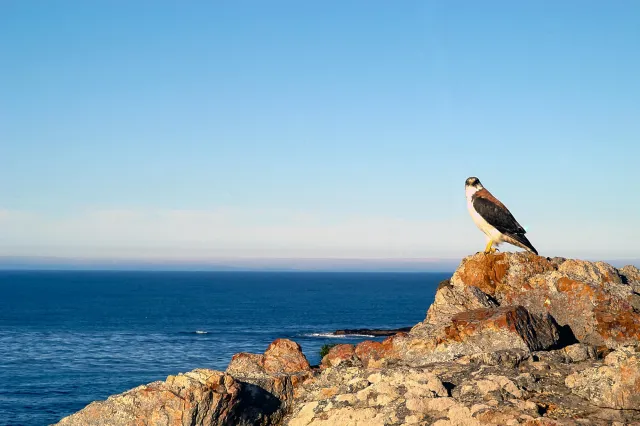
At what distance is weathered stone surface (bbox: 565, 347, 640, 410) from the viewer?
9117mm

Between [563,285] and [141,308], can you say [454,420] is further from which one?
[141,308]

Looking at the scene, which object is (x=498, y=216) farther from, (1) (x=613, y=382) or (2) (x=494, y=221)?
(1) (x=613, y=382)

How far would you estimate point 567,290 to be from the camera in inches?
552

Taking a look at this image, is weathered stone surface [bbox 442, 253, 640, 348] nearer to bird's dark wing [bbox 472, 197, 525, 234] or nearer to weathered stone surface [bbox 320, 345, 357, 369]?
bird's dark wing [bbox 472, 197, 525, 234]

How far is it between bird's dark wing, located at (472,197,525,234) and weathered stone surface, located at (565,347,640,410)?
7710 mm

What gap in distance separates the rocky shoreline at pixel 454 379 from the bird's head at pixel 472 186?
475 cm

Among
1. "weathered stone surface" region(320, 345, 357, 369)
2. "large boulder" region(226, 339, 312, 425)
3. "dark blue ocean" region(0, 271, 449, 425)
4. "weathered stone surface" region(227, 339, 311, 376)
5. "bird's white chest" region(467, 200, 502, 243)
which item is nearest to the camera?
"large boulder" region(226, 339, 312, 425)

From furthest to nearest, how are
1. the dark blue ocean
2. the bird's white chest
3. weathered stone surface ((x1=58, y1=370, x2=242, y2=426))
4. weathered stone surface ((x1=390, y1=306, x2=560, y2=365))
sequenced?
the dark blue ocean, the bird's white chest, weathered stone surface ((x1=390, y1=306, x2=560, y2=365)), weathered stone surface ((x1=58, y1=370, x2=242, y2=426))

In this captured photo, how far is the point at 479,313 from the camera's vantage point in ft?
40.4

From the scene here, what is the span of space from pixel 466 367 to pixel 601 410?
83.1 inches

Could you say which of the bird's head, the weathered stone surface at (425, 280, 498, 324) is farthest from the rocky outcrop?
the bird's head

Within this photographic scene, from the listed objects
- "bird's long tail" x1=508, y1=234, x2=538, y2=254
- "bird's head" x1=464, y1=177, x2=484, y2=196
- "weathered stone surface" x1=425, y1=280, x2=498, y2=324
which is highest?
"bird's head" x1=464, y1=177, x2=484, y2=196

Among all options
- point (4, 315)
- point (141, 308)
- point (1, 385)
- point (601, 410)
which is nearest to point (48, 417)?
point (1, 385)

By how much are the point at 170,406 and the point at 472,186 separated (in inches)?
465
